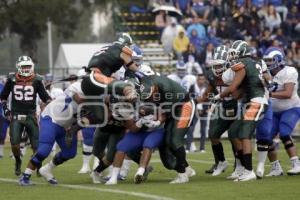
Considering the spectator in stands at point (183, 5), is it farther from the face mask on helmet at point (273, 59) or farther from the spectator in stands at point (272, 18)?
the face mask on helmet at point (273, 59)

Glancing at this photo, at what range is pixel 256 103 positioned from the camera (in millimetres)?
11953

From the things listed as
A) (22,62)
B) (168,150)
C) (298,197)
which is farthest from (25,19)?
(298,197)

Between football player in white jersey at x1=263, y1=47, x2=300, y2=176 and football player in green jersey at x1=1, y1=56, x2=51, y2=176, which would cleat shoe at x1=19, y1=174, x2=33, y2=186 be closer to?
football player in green jersey at x1=1, y1=56, x2=51, y2=176

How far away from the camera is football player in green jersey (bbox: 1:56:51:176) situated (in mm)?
13508

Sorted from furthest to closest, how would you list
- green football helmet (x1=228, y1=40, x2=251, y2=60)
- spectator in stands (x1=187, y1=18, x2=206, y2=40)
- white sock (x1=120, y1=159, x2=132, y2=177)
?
spectator in stands (x1=187, y1=18, x2=206, y2=40), white sock (x1=120, y1=159, x2=132, y2=177), green football helmet (x1=228, y1=40, x2=251, y2=60)

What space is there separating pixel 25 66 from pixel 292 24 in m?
13.4

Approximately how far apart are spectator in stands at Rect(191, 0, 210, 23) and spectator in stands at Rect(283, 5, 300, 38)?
230 centimetres

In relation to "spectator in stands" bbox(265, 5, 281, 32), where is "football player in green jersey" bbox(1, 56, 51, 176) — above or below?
below

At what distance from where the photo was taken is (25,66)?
13.4 meters

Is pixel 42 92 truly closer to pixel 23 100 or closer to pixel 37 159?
pixel 23 100

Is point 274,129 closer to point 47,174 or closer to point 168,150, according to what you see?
point 168,150

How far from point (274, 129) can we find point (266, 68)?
1.14 m

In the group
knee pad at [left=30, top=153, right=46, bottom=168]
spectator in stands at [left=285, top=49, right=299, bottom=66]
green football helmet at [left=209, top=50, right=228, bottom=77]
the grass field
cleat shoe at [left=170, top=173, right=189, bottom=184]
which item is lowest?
the grass field

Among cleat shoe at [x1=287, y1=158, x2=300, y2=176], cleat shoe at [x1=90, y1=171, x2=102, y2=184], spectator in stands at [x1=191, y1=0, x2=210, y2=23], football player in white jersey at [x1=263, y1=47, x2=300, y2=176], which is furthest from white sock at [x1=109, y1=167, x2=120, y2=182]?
spectator in stands at [x1=191, y1=0, x2=210, y2=23]
